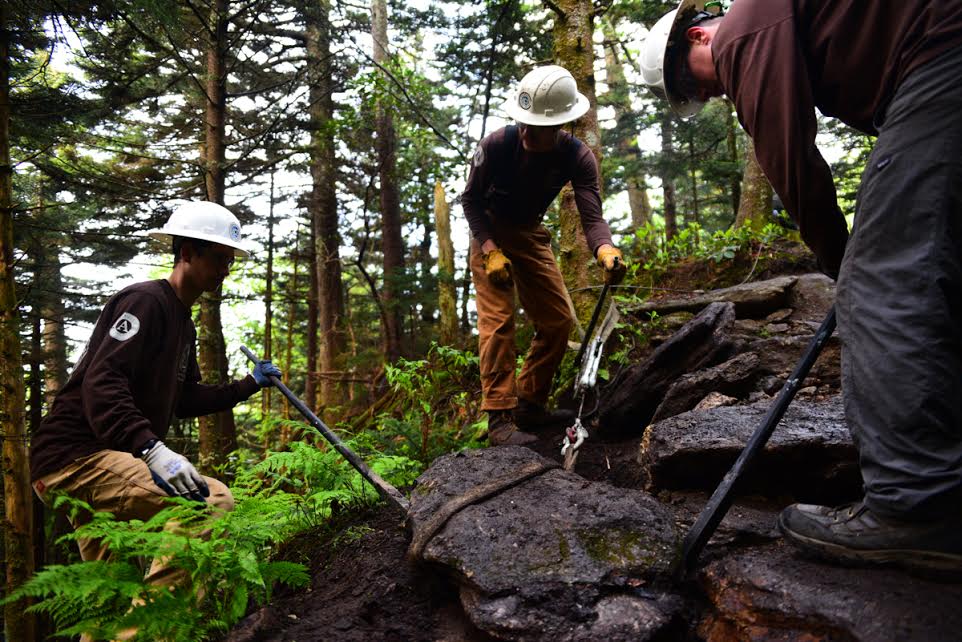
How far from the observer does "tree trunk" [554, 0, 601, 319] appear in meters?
7.11

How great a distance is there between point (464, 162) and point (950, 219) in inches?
382

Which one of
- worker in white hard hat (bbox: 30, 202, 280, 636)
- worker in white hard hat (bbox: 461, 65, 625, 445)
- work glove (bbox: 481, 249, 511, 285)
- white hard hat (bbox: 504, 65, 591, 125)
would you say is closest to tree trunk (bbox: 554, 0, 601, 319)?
worker in white hard hat (bbox: 461, 65, 625, 445)

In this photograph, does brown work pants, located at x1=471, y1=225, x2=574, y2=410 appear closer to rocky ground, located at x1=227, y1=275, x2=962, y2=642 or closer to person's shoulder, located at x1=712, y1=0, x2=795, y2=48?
rocky ground, located at x1=227, y1=275, x2=962, y2=642

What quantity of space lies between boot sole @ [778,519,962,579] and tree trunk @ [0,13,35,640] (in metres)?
7.22

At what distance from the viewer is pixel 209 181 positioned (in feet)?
30.3

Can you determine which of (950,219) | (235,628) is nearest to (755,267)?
(950,219)

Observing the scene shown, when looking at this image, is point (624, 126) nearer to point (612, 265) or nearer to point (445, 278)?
point (445, 278)

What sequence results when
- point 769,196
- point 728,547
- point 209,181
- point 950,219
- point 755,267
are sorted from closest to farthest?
point 950,219 → point 728,547 → point 755,267 → point 209,181 → point 769,196

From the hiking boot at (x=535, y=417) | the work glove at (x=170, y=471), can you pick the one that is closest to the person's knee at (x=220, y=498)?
the work glove at (x=170, y=471)

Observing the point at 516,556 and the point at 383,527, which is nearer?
the point at 516,556

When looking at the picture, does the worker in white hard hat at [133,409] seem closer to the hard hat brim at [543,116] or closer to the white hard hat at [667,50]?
the hard hat brim at [543,116]

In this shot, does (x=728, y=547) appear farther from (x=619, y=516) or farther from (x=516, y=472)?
(x=516, y=472)

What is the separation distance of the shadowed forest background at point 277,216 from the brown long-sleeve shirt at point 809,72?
2.44 meters

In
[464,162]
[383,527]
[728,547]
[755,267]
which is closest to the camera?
[728,547]
